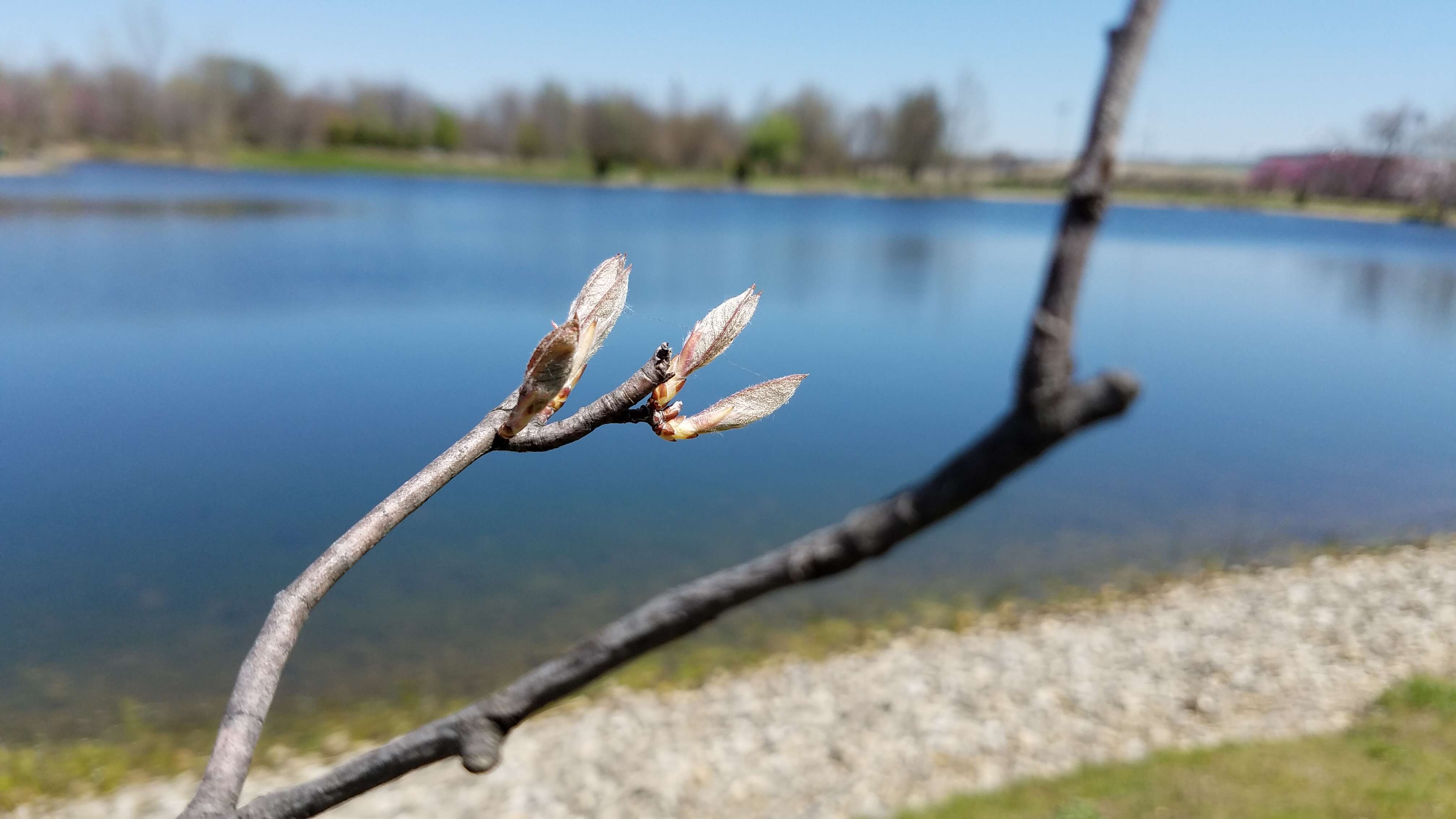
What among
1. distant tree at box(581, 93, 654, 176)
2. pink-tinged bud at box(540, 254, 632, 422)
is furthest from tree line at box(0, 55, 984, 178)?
pink-tinged bud at box(540, 254, 632, 422)

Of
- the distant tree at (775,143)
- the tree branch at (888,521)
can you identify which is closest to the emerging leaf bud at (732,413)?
the tree branch at (888,521)

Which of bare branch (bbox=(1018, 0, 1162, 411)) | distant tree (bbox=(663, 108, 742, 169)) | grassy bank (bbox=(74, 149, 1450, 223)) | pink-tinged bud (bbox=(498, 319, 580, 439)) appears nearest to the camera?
bare branch (bbox=(1018, 0, 1162, 411))

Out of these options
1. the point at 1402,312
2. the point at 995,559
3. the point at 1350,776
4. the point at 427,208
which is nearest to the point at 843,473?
the point at 995,559

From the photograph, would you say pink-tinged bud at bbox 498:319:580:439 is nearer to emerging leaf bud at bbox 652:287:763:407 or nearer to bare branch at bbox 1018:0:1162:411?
emerging leaf bud at bbox 652:287:763:407

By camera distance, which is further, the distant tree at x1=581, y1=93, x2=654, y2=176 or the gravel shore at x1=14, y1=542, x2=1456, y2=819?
the distant tree at x1=581, y1=93, x2=654, y2=176

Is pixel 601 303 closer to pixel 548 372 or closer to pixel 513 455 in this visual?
pixel 548 372

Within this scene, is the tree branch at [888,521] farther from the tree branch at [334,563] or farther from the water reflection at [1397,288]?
the water reflection at [1397,288]

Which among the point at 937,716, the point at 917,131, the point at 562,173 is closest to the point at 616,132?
the point at 562,173
